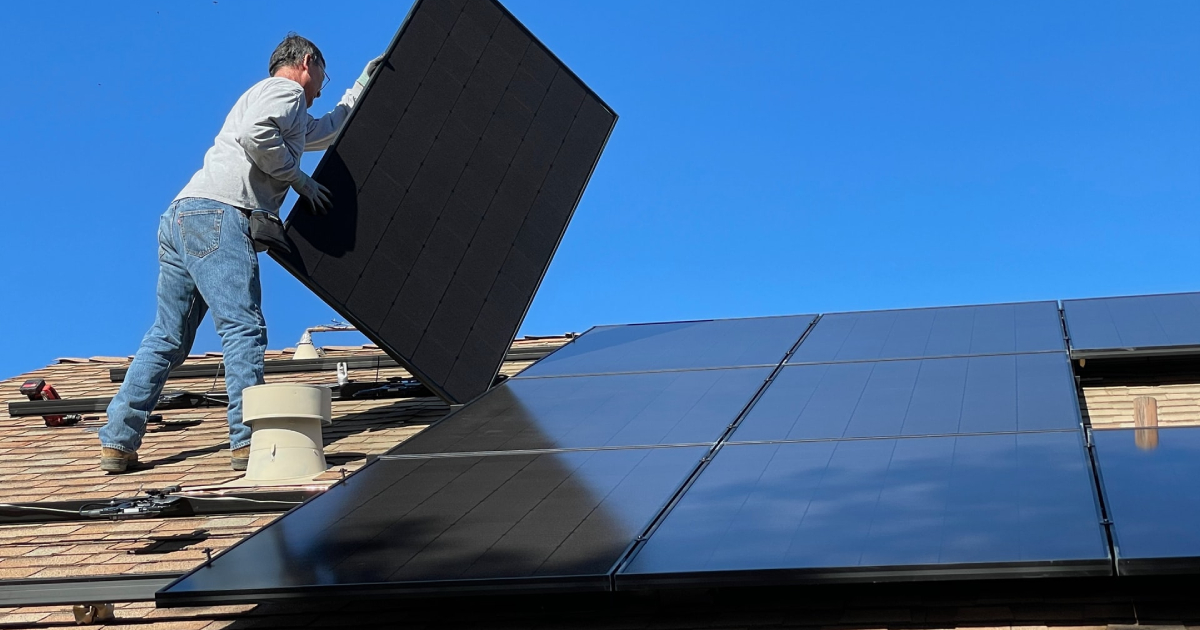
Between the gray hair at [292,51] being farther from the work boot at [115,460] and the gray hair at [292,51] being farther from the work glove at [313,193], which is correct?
the work boot at [115,460]

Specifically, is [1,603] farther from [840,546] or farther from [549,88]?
[549,88]

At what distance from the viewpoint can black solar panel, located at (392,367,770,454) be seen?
17.4ft

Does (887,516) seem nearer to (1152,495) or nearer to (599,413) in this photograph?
(1152,495)

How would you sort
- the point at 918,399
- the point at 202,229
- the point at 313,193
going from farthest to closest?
the point at 202,229
the point at 313,193
the point at 918,399

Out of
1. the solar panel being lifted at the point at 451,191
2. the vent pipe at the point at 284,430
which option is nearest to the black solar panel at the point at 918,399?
the solar panel being lifted at the point at 451,191

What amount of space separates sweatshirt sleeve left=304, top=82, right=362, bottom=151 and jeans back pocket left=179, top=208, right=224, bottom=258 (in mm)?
772

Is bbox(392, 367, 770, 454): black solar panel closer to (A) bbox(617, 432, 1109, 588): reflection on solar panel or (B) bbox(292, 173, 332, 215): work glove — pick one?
(A) bbox(617, 432, 1109, 588): reflection on solar panel

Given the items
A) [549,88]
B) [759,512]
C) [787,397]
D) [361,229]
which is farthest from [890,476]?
[549,88]

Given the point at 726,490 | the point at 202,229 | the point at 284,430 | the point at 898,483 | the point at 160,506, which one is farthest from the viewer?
the point at 202,229

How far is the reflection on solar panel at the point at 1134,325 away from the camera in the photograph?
628 centimetres

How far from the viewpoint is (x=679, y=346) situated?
302 inches

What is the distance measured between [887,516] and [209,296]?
411 centimetres

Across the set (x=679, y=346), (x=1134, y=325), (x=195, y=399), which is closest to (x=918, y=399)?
(x=1134, y=325)

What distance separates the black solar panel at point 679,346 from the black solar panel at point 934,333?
7.9 inches
